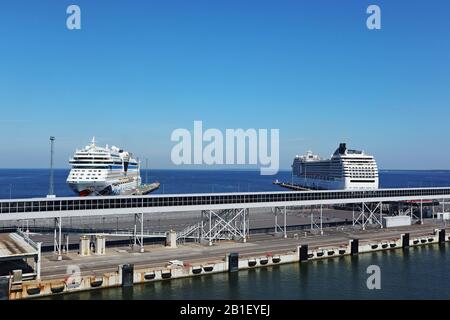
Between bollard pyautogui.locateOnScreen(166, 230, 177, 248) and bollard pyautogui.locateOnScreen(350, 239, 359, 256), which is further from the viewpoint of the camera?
bollard pyautogui.locateOnScreen(350, 239, 359, 256)

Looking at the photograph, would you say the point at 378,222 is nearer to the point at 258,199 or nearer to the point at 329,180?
the point at 258,199

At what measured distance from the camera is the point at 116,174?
12044 centimetres

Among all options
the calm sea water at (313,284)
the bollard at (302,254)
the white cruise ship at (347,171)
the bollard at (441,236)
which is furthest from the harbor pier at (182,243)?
the white cruise ship at (347,171)

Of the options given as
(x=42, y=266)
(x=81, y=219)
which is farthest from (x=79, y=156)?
(x=42, y=266)

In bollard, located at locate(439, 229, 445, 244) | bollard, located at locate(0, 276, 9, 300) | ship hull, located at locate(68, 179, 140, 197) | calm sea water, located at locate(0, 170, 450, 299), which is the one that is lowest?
calm sea water, located at locate(0, 170, 450, 299)

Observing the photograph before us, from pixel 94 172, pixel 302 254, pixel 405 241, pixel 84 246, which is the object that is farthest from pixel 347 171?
pixel 84 246

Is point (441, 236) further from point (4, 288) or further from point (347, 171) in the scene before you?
point (347, 171)

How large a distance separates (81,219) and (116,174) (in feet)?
178

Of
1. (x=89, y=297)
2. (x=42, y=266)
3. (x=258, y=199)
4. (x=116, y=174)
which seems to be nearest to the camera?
(x=89, y=297)

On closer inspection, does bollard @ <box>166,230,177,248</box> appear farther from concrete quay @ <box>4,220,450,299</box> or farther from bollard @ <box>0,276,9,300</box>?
bollard @ <box>0,276,9,300</box>

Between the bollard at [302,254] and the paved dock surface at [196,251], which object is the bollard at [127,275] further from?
the bollard at [302,254]

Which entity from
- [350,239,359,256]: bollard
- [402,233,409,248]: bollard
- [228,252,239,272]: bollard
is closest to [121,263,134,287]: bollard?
[228,252,239,272]: bollard

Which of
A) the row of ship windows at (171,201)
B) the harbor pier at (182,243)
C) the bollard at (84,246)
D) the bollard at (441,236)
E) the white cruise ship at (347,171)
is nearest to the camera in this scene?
the harbor pier at (182,243)
